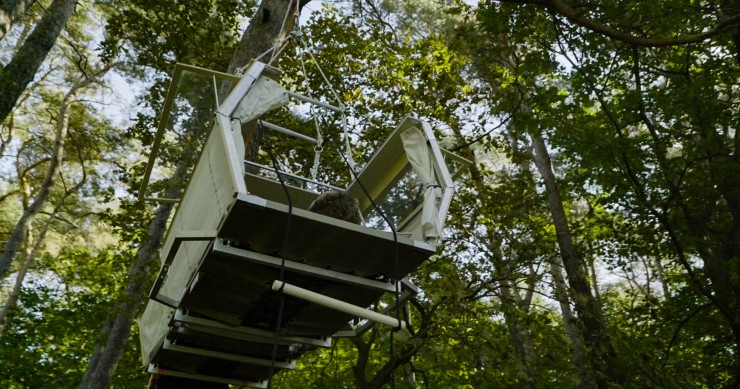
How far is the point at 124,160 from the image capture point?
21625mm

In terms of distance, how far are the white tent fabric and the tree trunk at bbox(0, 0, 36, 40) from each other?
13.0 ft

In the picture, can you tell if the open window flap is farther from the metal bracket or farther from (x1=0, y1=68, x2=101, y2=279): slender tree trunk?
(x1=0, y1=68, x2=101, y2=279): slender tree trunk

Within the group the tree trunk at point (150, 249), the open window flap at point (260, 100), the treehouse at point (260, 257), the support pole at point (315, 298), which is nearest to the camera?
the support pole at point (315, 298)

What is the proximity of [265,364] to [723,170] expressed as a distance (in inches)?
305

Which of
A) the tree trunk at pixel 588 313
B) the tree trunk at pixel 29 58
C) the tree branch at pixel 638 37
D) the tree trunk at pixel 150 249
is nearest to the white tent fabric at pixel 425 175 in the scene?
the tree branch at pixel 638 37

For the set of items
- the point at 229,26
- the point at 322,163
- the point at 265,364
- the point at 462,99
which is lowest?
the point at 265,364

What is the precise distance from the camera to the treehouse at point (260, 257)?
9.96ft

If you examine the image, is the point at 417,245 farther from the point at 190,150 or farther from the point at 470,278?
the point at 470,278

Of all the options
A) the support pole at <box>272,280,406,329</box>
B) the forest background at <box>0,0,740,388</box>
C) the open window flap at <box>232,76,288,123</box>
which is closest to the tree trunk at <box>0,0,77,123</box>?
the forest background at <box>0,0,740,388</box>

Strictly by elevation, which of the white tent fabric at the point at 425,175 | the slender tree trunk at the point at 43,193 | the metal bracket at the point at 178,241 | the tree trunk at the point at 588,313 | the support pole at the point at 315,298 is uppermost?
the slender tree trunk at the point at 43,193

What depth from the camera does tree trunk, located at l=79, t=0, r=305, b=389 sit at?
24.3ft

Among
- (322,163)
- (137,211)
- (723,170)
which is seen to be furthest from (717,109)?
(137,211)

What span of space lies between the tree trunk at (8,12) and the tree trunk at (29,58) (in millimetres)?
420

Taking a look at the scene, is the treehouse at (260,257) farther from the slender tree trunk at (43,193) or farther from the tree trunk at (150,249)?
the slender tree trunk at (43,193)
